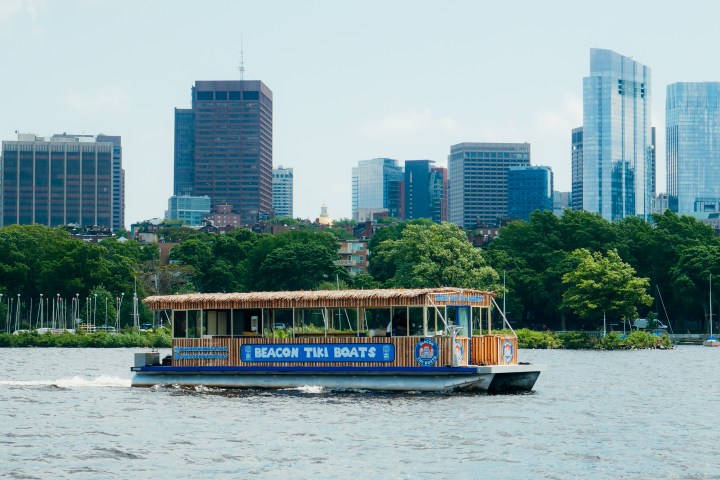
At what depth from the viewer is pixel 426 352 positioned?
51.0 metres

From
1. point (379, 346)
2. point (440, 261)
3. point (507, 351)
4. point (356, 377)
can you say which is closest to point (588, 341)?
point (440, 261)

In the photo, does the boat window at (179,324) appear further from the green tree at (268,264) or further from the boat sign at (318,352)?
the green tree at (268,264)

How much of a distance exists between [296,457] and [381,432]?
196 inches

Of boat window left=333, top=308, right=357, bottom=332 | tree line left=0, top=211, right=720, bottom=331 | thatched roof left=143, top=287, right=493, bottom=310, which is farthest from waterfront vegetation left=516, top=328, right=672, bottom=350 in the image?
thatched roof left=143, top=287, right=493, bottom=310

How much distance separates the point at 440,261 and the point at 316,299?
70034 mm

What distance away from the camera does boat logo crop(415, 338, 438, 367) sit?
50.8 meters

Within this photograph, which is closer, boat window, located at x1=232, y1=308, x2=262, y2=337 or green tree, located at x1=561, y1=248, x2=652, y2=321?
boat window, located at x1=232, y1=308, x2=262, y2=337

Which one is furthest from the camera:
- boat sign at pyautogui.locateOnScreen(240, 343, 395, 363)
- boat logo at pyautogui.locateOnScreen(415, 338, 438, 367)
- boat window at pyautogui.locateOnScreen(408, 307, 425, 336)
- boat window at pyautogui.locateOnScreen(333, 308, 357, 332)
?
boat window at pyautogui.locateOnScreen(333, 308, 357, 332)

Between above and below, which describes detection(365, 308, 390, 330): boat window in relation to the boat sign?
above

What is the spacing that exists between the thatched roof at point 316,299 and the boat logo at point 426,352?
66.8 inches

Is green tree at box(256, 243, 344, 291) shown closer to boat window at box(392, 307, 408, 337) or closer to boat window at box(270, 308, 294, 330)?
boat window at box(270, 308, 294, 330)

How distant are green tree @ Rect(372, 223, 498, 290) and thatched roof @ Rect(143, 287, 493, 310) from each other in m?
63.1

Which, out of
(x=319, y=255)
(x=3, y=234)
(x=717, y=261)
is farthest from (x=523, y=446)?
(x=3, y=234)

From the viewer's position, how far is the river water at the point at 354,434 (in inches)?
1334
